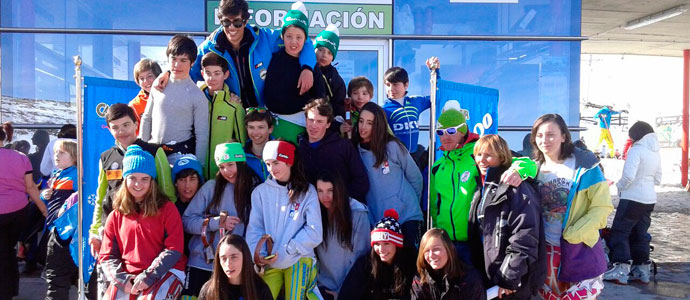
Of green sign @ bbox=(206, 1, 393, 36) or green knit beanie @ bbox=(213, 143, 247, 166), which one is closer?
green knit beanie @ bbox=(213, 143, 247, 166)

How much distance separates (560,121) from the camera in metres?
3.70

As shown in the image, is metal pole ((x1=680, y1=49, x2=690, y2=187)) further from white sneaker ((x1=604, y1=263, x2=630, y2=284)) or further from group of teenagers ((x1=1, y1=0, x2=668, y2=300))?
group of teenagers ((x1=1, y1=0, x2=668, y2=300))

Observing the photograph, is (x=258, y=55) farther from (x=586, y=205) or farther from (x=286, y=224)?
(x=586, y=205)

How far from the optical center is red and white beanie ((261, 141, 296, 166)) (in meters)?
3.67

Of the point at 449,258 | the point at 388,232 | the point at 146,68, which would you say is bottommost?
the point at 449,258

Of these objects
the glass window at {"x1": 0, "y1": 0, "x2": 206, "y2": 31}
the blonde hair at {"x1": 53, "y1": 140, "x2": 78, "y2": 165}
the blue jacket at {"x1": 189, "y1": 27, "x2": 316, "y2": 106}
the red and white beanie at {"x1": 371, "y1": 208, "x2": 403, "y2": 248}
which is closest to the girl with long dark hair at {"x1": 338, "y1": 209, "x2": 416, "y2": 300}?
the red and white beanie at {"x1": 371, "y1": 208, "x2": 403, "y2": 248}

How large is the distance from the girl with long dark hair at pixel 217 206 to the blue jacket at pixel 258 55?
83cm

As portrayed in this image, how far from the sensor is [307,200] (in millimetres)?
3723

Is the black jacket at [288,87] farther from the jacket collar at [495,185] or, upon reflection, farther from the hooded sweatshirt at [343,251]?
the jacket collar at [495,185]

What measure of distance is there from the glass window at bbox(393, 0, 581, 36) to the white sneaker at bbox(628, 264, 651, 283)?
300cm

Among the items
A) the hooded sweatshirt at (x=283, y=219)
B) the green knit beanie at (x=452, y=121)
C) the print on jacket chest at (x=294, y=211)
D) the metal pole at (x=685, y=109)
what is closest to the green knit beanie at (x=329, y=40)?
the green knit beanie at (x=452, y=121)

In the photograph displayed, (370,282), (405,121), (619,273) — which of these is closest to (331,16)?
(405,121)

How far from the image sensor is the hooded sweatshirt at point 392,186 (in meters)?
4.06

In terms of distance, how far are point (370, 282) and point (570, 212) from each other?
1.39 metres
